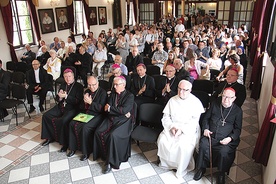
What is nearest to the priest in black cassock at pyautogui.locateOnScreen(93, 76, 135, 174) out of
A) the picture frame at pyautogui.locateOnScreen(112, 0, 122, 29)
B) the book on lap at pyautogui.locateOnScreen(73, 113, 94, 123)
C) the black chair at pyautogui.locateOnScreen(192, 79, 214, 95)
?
the book on lap at pyautogui.locateOnScreen(73, 113, 94, 123)

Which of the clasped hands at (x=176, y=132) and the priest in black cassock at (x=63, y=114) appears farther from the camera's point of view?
the priest in black cassock at (x=63, y=114)

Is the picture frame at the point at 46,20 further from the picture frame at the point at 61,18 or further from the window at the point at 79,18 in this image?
the window at the point at 79,18

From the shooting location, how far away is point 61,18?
34.9 feet

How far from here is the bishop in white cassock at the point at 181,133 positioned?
11.4ft

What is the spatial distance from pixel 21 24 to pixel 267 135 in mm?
9219

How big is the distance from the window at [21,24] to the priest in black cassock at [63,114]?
219 inches

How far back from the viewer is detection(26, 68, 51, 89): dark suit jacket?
5.95m

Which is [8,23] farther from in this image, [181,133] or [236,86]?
[236,86]

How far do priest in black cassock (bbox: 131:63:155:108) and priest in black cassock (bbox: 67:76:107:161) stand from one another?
100cm

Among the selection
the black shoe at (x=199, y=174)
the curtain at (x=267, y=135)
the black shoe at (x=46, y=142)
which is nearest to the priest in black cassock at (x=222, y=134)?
the black shoe at (x=199, y=174)

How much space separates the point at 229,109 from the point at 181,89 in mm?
772

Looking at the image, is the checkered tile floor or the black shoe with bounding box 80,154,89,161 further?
the black shoe with bounding box 80,154,89,161

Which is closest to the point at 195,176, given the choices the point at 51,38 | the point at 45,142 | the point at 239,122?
the point at 239,122

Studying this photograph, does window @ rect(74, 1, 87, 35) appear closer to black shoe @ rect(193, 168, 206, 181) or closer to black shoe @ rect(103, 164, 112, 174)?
black shoe @ rect(103, 164, 112, 174)
